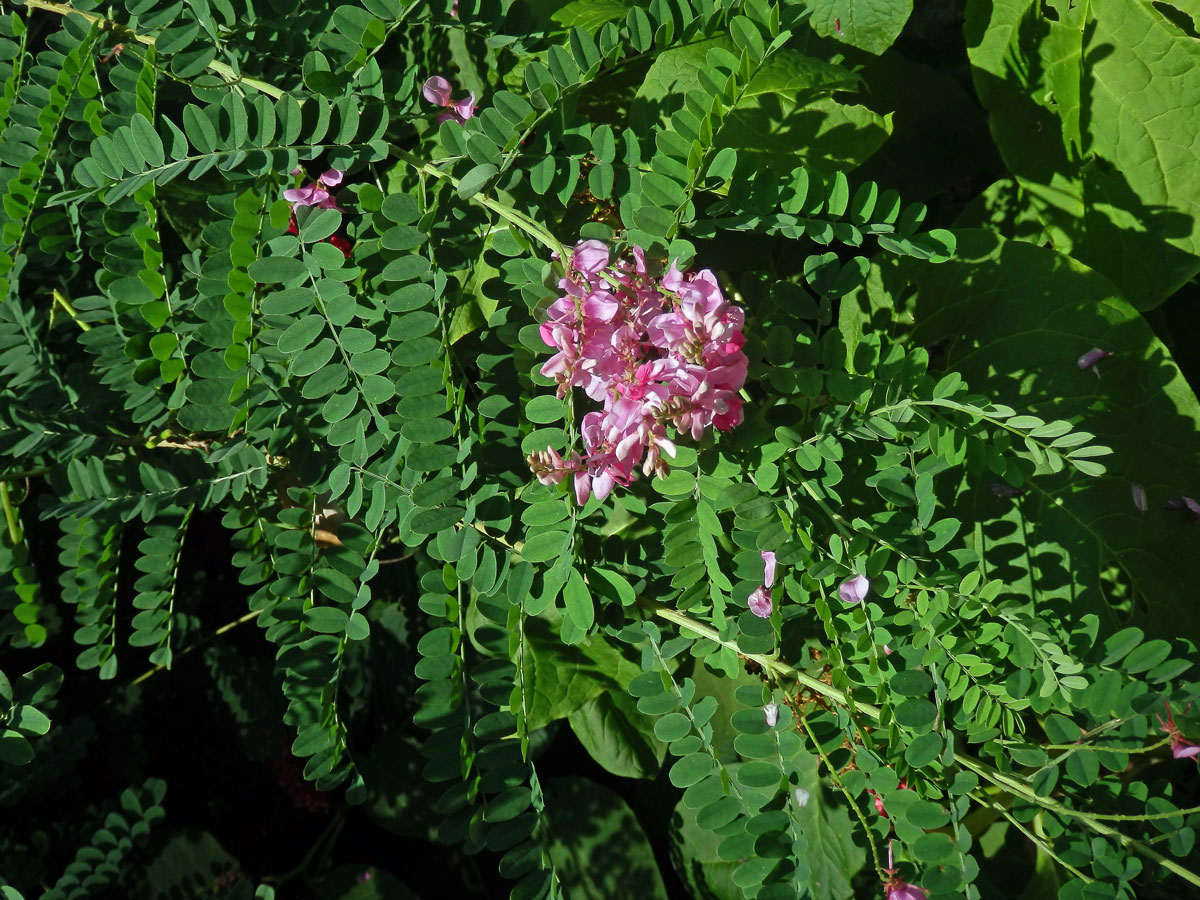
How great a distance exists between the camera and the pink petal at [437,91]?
1.09 m

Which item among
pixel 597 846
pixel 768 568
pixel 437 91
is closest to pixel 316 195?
pixel 437 91

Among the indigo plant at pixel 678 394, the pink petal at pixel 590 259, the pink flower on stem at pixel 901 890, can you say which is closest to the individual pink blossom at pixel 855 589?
the indigo plant at pixel 678 394

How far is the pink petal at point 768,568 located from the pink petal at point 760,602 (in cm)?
2

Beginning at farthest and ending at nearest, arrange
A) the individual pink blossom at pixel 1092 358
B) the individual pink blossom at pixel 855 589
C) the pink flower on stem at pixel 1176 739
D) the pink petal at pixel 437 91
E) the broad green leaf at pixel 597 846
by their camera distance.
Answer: the broad green leaf at pixel 597 846
the individual pink blossom at pixel 1092 358
the pink petal at pixel 437 91
the individual pink blossom at pixel 855 589
the pink flower on stem at pixel 1176 739

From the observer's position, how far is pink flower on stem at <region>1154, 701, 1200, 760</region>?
0.85 metres

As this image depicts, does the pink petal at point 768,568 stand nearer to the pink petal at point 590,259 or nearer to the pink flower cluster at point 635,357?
the pink flower cluster at point 635,357

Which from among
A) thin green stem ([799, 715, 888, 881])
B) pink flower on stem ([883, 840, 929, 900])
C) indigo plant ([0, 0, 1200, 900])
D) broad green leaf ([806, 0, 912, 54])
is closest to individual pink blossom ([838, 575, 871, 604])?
indigo plant ([0, 0, 1200, 900])

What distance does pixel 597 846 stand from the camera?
5.83ft

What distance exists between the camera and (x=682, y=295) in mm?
859

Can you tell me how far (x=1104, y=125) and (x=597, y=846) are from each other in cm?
152

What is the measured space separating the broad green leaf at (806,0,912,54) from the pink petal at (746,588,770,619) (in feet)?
2.29

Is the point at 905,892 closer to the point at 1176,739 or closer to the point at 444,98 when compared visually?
the point at 1176,739

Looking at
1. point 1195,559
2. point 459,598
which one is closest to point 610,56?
point 459,598

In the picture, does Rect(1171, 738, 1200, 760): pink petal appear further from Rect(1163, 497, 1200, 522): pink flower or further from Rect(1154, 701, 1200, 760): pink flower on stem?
Rect(1163, 497, 1200, 522): pink flower
